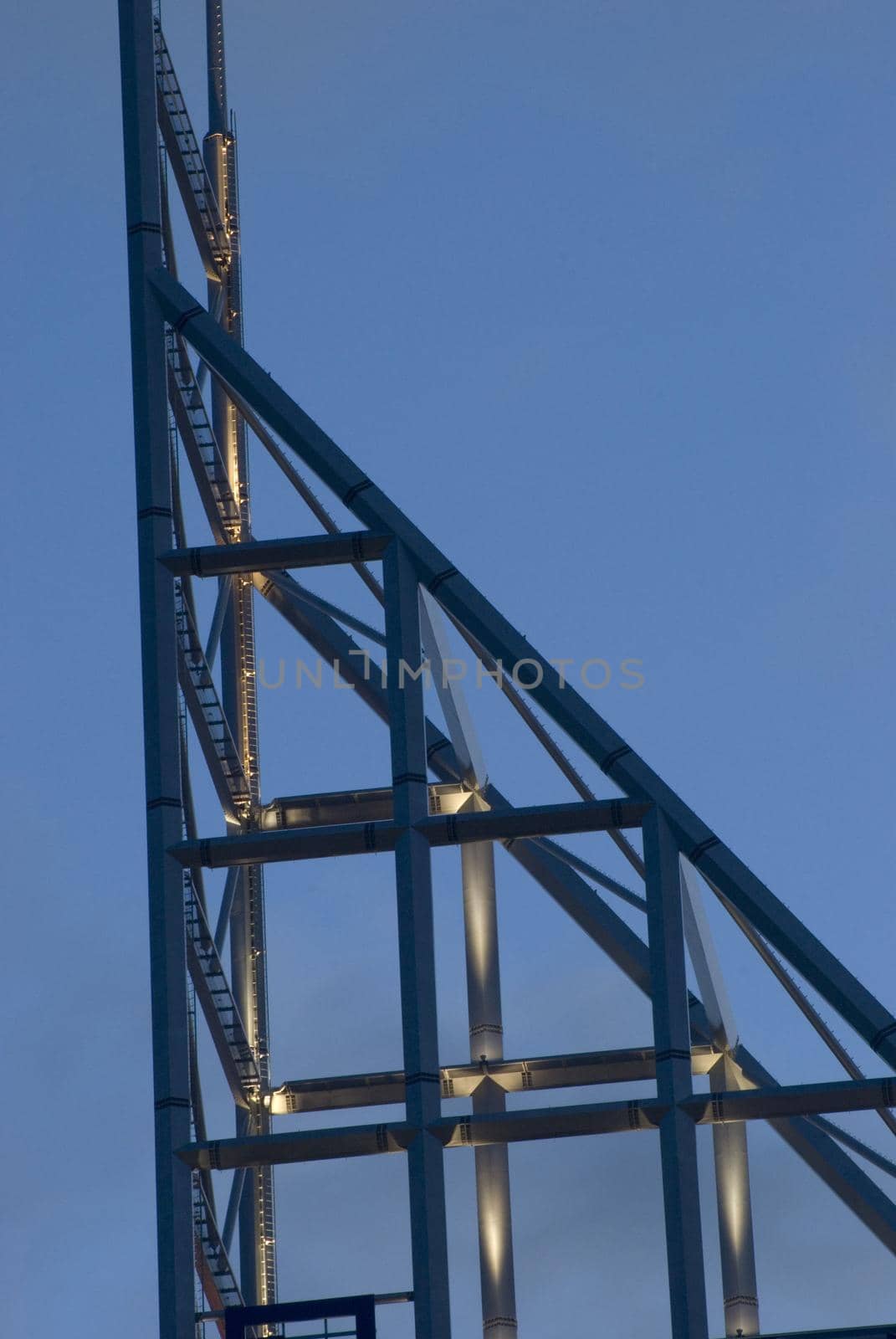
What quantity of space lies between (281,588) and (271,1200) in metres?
14.2

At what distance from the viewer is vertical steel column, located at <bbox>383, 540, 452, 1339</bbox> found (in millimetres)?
47875

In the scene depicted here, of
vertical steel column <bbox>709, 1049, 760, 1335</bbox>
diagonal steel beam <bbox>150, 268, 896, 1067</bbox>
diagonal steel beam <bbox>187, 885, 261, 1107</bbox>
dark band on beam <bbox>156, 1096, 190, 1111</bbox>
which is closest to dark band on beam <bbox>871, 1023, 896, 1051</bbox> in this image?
diagonal steel beam <bbox>150, 268, 896, 1067</bbox>

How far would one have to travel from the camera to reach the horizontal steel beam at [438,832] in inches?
1972

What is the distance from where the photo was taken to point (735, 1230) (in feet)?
185

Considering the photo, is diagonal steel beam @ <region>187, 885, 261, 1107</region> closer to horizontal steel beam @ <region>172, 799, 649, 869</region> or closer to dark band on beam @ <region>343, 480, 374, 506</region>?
horizontal steel beam @ <region>172, 799, 649, 869</region>

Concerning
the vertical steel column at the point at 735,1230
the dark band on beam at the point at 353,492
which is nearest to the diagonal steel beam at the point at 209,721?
the dark band on beam at the point at 353,492

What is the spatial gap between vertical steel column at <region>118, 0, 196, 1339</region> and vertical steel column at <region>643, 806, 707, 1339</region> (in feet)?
30.2

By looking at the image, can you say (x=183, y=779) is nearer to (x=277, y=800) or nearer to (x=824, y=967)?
(x=277, y=800)

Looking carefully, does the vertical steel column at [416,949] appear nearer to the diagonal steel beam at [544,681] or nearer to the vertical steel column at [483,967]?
the diagonal steel beam at [544,681]

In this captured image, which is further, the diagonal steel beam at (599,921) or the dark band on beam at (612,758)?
the diagonal steel beam at (599,921)

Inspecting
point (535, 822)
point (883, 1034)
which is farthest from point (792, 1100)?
point (535, 822)

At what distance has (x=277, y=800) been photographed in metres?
60.8

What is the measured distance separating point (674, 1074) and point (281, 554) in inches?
525

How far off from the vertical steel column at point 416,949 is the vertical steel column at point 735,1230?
9583mm
